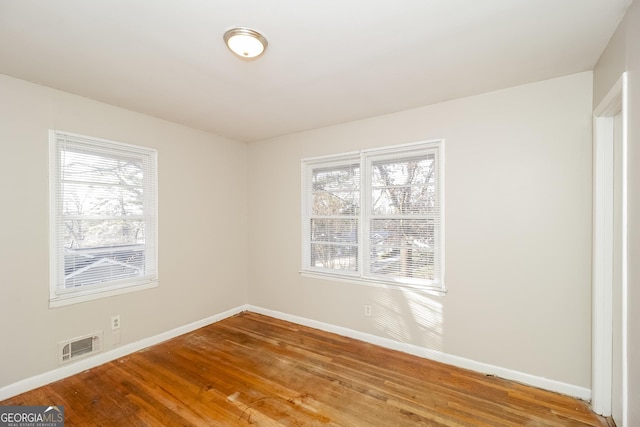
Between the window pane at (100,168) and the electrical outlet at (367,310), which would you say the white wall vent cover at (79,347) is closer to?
the window pane at (100,168)

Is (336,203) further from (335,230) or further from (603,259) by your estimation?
(603,259)

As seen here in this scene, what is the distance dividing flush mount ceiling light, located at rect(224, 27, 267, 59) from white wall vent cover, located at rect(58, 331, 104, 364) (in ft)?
9.54

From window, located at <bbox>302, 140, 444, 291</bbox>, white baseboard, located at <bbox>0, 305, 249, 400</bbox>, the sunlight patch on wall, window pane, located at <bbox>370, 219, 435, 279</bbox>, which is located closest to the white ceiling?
window, located at <bbox>302, 140, 444, 291</bbox>

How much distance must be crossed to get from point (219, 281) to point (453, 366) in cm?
300

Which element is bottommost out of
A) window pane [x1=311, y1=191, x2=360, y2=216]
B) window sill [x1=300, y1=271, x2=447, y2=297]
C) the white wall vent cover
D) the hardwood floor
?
the hardwood floor

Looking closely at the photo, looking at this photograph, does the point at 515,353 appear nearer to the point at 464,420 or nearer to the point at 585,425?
the point at 585,425

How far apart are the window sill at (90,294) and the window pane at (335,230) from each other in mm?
Result: 2030

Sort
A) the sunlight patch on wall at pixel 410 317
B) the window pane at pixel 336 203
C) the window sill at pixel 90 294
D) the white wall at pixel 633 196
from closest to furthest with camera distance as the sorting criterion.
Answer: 1. the white wall at pixel 633 196
2. the window sill at pixel 90 294
3. the sunlight patch on wall at pixel 410 317
4. the window pane at pixel 336 203

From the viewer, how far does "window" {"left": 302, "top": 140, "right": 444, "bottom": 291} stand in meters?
3.00

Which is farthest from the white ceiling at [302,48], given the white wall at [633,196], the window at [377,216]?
the window at [377,216]

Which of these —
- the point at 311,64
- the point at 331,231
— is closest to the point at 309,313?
the point at 331,231

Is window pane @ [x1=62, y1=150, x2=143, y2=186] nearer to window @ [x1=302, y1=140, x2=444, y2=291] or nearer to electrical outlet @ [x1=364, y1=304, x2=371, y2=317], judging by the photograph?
window @ [x1=302, y1=140, x2=444, y2=291]

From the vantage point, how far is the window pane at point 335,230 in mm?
3562

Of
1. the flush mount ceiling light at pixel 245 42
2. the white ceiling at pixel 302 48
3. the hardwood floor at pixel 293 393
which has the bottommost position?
the hardwood floor at pixel 293 393
